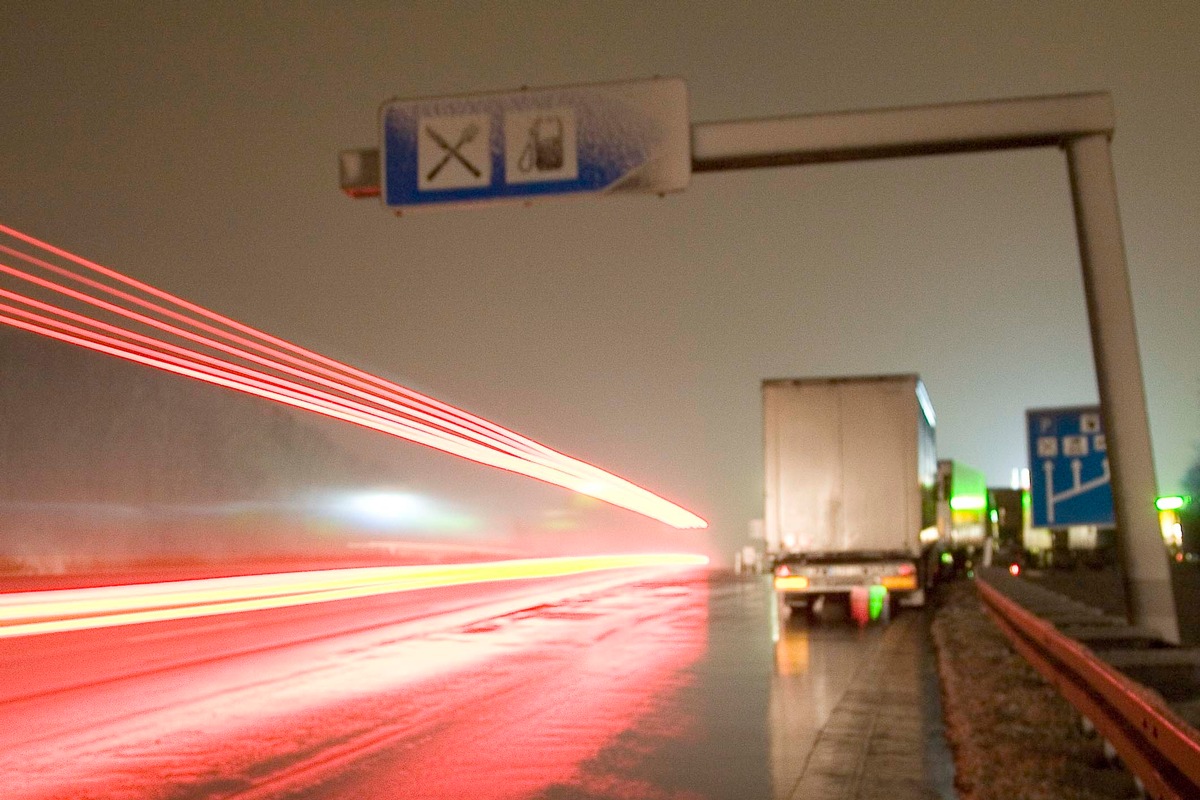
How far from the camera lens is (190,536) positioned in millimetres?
38469

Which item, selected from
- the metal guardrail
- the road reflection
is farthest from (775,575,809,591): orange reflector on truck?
the metal guardrail

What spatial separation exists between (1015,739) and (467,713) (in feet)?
15.0

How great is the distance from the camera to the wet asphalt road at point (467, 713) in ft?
26.0

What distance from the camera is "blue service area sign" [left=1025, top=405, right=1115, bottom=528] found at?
13523 mm

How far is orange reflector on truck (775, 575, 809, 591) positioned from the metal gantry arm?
1132 cm

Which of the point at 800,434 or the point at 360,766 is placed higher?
the point at 800,434

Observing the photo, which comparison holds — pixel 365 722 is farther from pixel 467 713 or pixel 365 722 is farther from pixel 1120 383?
pixel 1120 383

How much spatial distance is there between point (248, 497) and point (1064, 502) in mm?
37237

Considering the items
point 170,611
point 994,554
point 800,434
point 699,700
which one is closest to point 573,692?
point 699,700

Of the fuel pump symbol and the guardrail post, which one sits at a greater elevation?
the fuel pump symbol

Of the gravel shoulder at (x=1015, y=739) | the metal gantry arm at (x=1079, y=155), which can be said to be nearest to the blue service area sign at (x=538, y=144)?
the metal gantry arm at (x=1079, y=155)

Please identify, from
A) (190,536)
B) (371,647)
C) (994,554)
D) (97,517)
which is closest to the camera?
(371,647)

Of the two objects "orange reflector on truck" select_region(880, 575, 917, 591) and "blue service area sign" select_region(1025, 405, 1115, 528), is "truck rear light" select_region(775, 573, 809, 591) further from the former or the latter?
"blue service area sign" select_region(1025, 405, 1115, 528)

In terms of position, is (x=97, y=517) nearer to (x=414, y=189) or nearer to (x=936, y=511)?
(x=936, y=511)
